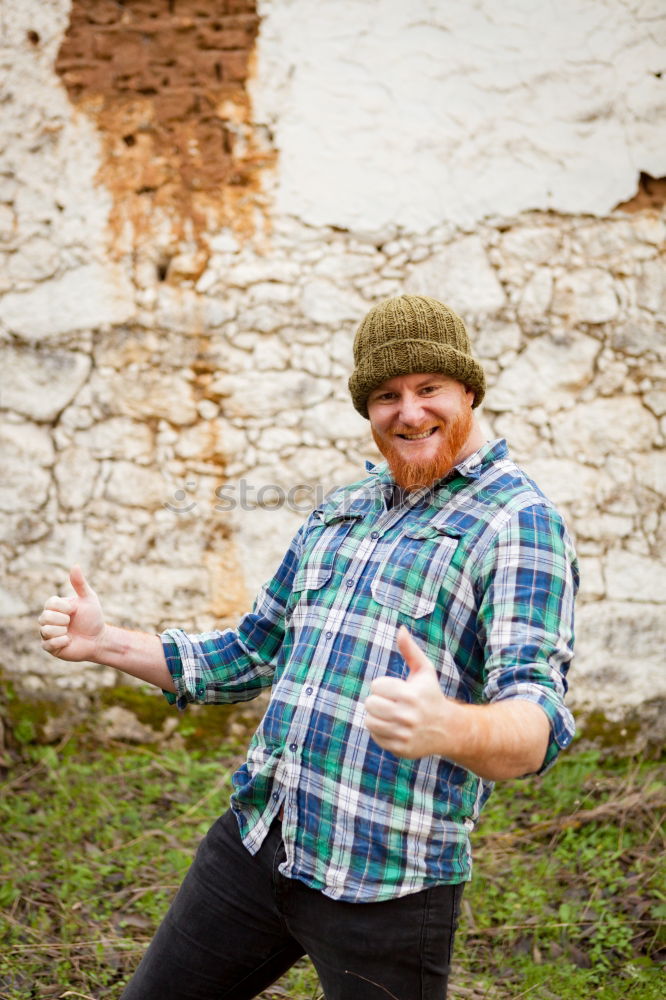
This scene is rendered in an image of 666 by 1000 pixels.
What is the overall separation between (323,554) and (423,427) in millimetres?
328

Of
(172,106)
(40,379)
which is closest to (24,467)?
(40,379)

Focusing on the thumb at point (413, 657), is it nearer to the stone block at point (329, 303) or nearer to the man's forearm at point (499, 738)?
the man's forearm at point (499, 738)

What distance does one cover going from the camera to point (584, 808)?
3.55 m

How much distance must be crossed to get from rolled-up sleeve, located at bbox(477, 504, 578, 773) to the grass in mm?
1635

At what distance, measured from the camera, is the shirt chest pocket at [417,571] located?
1.54 metres

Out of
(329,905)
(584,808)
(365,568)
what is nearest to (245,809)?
(329,905)

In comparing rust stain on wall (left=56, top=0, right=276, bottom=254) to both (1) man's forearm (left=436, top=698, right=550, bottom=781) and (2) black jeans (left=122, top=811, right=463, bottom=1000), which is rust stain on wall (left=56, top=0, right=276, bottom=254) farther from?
(1) man's forearm (left=436, top=698, right=550, bottom=781)

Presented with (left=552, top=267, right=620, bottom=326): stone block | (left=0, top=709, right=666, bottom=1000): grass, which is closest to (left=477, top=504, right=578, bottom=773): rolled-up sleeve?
(left=0, top=709, right=666, bottom=1000): grass

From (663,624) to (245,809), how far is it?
2.85 meters

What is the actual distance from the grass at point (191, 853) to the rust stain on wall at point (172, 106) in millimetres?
2487

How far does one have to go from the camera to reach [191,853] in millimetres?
3197

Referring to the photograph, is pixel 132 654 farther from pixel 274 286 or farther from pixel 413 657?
pixel 274 286

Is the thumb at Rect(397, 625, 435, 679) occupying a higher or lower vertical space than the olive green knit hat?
lower

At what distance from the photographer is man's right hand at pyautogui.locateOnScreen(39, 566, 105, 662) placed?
1760mm
